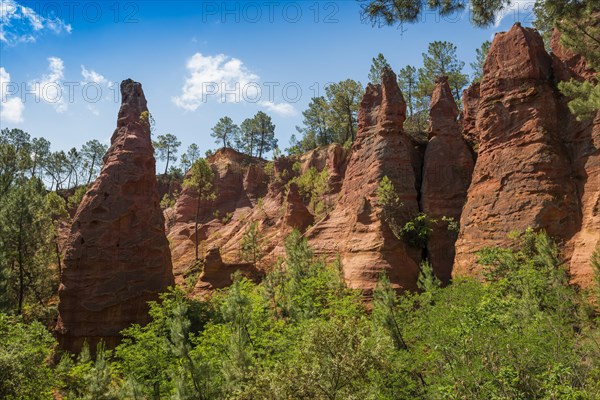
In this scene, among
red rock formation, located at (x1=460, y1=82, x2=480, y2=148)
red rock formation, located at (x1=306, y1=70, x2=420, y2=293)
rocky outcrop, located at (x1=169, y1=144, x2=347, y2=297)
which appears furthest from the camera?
rocky outcrop, located at (x1=169, y1=144, x2=347, y2=297)

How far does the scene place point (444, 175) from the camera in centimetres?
3594

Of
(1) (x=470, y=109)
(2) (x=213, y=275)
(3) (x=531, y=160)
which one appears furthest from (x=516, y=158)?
(2) (x=213, y=275)

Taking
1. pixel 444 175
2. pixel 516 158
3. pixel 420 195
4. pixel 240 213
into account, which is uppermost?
pixel 444 175

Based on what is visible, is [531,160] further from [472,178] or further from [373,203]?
[373,203]

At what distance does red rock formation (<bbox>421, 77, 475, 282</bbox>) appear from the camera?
33.2 m

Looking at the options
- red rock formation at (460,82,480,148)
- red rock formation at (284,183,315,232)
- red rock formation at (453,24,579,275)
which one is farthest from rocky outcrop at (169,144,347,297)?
red rock formation at (453,24,579,275)

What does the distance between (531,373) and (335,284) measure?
15.1 metres

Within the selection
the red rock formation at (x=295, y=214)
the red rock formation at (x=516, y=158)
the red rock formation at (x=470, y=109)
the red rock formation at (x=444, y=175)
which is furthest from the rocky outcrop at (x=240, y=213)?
the red rock formation at (x=516, y=158)

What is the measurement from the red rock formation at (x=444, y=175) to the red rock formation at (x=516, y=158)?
353 cm

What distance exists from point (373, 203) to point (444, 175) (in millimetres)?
7525

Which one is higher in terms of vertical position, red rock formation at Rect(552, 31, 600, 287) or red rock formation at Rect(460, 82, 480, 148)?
red rock formation at Rect(460, 82, 480, 148)

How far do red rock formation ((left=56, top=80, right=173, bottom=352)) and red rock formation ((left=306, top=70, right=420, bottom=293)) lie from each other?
14882 millimetres

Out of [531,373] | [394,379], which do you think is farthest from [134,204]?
[531,373]

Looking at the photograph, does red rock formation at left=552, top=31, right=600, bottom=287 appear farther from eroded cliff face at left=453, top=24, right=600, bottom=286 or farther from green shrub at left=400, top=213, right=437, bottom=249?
green shrub at left=400, top=213, right=437, bottom=249
